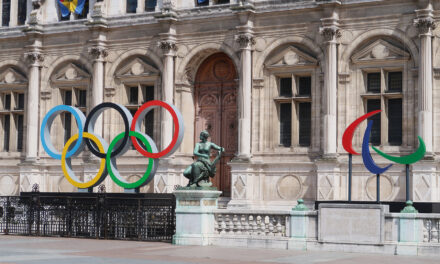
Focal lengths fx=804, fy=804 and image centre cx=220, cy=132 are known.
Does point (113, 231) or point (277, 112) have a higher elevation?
point (277, 112)

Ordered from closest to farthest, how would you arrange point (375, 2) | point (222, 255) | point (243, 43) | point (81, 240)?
point (222, 255), point (81, 240), point (375, 2), point (243, 43)

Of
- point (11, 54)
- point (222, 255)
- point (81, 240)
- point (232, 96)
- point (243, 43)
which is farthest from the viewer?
point (11, 54)

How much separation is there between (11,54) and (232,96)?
1353cm

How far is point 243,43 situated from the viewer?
38.0 metres

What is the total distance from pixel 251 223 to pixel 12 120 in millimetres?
23564

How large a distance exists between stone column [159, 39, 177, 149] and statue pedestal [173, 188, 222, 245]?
1360 centimetres

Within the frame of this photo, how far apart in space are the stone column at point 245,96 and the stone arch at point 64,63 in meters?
9.16

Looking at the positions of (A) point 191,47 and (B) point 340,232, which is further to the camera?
(A) point 191,47

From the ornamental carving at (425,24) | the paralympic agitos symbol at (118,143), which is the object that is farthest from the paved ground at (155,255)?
the ornamental carving at (425,24)

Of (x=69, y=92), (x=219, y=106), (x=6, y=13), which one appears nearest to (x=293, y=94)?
(x=219, y=106)

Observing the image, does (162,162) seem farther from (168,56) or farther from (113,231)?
(113,231)

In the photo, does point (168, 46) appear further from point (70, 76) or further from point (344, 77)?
point (344, 77)

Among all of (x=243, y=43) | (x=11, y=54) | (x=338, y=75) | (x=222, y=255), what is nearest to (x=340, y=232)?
(x=222, y=255)

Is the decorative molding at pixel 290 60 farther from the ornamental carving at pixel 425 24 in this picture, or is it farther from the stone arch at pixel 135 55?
the stone arch at pixel 135 55
